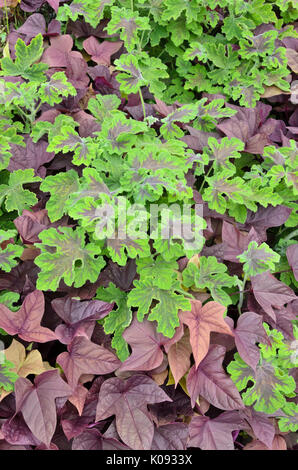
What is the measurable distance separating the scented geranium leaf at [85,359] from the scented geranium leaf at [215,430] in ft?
0.95

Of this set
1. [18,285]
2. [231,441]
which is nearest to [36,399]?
[18,285]

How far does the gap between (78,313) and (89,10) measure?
4.29ft

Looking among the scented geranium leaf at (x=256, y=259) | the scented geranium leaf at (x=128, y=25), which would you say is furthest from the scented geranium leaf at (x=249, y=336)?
the scented geranium leaf at (x=128, y=25)

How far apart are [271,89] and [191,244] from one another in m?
1.06

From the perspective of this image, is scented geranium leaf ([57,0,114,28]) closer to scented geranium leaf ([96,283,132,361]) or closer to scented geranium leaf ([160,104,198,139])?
scented geranium leaf ([160,104,198,139])

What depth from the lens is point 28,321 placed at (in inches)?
50.3

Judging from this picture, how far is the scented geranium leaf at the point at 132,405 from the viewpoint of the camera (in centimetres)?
121

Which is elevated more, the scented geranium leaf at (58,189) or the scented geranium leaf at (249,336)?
the scented geranium leaf at (58,189)

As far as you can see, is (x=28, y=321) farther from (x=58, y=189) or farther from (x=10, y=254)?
(x=58, y=189)

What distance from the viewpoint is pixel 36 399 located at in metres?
1.18

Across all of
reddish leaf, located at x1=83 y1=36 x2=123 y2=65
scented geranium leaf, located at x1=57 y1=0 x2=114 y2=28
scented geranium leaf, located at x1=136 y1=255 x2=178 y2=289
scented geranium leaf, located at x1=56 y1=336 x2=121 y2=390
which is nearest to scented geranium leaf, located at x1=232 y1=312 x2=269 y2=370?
scented geranium leaf, located at x1=136 y1=255 x2=178 y2=289

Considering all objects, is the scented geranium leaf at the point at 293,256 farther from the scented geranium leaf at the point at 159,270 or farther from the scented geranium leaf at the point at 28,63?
the scented geranium leaf at the point at 28,63

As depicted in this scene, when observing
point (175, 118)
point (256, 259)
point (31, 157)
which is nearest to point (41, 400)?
point (256, 259)

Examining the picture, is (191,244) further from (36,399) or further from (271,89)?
(271,89)
